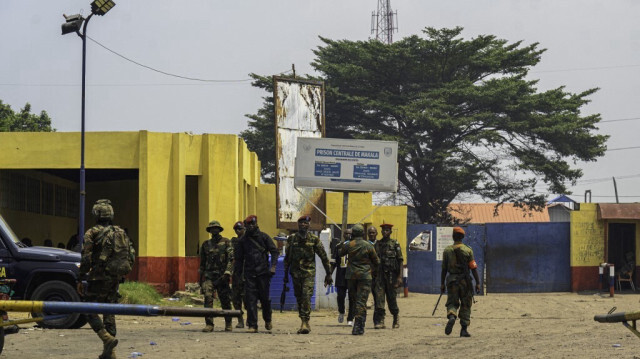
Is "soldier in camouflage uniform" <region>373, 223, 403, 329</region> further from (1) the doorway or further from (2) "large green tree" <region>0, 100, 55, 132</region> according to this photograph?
(2) "large green tree" <region>0, 100, 55, 132</region>

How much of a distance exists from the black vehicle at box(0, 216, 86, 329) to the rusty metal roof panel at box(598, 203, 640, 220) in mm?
20575

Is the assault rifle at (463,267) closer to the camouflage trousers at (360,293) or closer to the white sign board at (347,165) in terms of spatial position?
the camouflage trousers at (360,293)

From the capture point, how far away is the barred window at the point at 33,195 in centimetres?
2984

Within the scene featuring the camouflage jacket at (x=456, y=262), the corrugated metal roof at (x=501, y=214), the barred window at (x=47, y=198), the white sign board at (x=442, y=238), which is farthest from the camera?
the corrugated metal roof at (x=501, y=214)

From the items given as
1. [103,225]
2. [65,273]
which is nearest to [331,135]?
[65,273]

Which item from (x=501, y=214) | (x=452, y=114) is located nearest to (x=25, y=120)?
(x=452, y=114)

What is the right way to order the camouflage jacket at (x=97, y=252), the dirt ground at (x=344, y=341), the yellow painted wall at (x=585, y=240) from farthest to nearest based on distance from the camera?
1. the yellow painted wall at (x=585, y=240)
2. the dirt ground at (x=344, y=341)
3. the camouflage jacket at (x=97, y=252)

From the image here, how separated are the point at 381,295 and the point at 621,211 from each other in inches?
669

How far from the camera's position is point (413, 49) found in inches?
1976

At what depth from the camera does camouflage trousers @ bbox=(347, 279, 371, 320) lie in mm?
16016

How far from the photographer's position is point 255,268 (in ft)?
53.0

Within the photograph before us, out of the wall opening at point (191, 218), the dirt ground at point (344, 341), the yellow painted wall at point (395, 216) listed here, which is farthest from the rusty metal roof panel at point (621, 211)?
the wall opening at point (191, 218)

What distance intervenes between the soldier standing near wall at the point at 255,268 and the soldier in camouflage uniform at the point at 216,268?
10.0 inches

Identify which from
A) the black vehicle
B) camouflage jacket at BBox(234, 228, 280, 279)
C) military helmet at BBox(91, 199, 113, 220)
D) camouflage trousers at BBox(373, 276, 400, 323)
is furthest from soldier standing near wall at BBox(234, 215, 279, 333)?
military helmet at BBox(91, 199, 113, 220)
